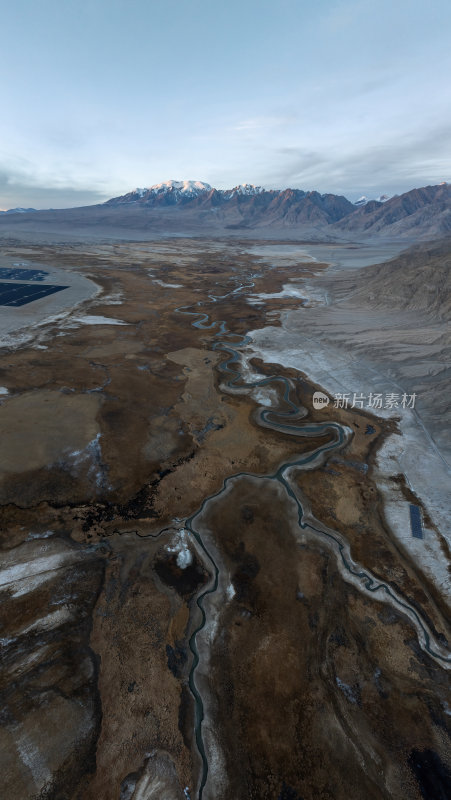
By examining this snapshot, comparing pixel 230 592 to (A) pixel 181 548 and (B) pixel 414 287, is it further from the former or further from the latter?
(B) pixel 414 287

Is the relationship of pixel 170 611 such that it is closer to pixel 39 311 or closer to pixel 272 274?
pixel 39 311

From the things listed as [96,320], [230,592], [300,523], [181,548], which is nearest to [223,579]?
[230,592]

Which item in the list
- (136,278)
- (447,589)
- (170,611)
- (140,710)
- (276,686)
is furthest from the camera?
(136,278)

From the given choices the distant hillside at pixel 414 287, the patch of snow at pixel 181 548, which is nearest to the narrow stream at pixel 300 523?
the patch of snow at pixel 181 548

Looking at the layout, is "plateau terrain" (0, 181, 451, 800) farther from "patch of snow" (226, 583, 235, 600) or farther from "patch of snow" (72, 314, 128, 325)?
"patch of snow" (72, 314, 128, 325)

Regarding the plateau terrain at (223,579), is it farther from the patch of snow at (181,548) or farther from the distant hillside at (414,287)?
the distant hillside at (414,287)

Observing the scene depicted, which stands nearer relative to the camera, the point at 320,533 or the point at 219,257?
the point at 320,533

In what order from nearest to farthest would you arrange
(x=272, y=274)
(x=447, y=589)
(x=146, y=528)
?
(x=447, y=589), (x=146, y=528), (x=272, y=274)

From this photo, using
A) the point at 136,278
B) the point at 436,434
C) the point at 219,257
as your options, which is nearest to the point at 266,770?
the point at 436,434
